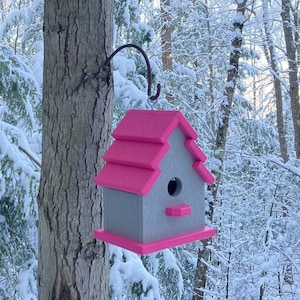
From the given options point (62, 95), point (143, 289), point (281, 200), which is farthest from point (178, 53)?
point (62, 95)

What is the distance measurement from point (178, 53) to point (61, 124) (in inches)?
196

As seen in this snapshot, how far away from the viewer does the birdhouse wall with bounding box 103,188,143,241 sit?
1215 mm

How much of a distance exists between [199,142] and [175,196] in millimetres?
3921

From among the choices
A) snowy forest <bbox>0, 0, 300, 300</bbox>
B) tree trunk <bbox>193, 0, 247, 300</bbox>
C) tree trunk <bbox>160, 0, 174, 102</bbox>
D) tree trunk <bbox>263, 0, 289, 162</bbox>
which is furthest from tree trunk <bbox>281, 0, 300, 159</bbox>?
tree trunk <bbox>160, 0, 174, 102</bbox>

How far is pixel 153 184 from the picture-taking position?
1196mm

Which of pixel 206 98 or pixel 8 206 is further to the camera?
pixel 206 98

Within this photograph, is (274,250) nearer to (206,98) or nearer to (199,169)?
(206,98)

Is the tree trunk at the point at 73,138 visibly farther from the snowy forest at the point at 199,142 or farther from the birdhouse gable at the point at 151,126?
the snowy forest at the point at 199,142

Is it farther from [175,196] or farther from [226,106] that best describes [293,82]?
[175,196]

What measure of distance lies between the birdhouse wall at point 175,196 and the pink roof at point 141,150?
0.10 ft

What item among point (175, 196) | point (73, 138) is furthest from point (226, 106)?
point (175, 196)

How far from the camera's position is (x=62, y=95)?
151 cm

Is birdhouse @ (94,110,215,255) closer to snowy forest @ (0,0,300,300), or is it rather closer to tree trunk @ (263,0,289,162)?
snowy forest @ (0,0,300,300)

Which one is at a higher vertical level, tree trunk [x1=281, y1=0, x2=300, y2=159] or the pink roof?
tree trunk [x1=281, y1=0, x2=300, y2=159]
